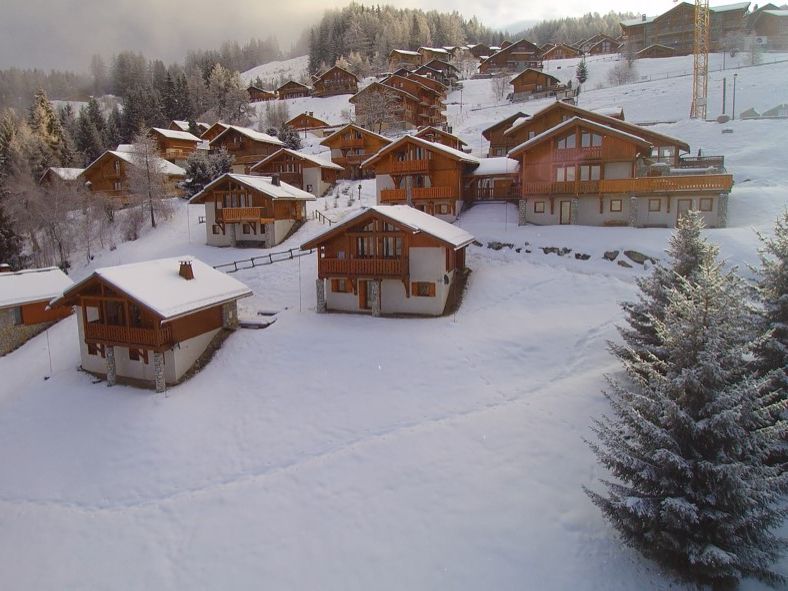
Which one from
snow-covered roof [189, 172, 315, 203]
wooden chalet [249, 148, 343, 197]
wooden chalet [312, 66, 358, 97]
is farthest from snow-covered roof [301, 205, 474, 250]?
wooden chalet [312, 66, 358, 97]

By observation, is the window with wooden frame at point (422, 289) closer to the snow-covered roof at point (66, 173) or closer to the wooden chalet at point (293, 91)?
the snow-covered roof at point (66, 173)

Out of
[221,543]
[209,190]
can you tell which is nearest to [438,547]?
[221,543]

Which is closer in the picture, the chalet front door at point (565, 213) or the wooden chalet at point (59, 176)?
the chalet front door at point (565, 213)

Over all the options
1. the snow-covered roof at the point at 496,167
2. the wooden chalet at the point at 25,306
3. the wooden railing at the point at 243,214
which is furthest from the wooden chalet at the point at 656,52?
the wooden chalet at the point at 25,306

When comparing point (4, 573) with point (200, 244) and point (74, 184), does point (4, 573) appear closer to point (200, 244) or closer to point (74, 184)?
point (200, 244)

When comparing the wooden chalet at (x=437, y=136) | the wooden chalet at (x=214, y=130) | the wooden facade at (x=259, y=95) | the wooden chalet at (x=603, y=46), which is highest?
the wooden chalet at (x=603, y=46)
